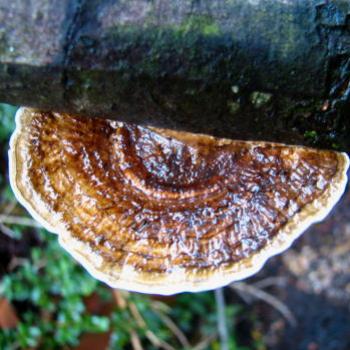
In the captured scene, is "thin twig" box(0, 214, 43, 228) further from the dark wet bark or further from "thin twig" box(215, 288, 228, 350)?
the dark wet bark

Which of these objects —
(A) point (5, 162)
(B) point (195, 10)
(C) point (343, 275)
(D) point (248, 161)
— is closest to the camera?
(B) point (195, 10)

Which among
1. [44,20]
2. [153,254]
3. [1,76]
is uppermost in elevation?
[44,20]

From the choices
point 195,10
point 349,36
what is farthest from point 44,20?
point 349,36

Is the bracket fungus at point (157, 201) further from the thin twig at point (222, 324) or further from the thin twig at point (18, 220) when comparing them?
the thin twig at point (222, 324)

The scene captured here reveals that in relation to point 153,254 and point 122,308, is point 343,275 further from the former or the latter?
point 153,254

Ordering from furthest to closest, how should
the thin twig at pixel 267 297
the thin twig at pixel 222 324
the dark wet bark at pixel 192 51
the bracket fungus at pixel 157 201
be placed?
the thin twig at pixel 267 297
the thin twig at pixel 222 324
the bracket fungus at pixel 157 201
the dark wet bark at pixel 192 51

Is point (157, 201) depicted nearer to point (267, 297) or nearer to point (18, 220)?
point (18, 220)

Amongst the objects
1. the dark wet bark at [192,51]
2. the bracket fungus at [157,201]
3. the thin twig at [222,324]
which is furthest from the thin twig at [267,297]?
the dark wet bark at [192,51]
